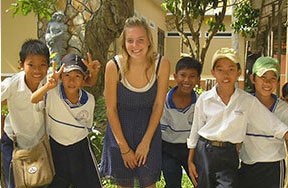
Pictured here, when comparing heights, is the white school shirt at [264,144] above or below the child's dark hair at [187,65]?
below

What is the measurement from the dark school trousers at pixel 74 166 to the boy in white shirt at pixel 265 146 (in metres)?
1.10

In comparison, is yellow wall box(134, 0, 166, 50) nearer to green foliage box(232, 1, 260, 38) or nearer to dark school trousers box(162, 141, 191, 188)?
green foliage box(232, 1, 260, 38)

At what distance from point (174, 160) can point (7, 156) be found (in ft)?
4.33

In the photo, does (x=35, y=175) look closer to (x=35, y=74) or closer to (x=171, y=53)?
(x=35, y=74)

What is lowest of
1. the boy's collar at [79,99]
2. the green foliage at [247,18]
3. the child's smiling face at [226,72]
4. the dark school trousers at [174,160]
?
the dark school trousers at [174,160]

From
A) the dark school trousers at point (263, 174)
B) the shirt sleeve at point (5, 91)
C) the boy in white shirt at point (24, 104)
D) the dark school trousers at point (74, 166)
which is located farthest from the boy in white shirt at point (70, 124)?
the dark school trousers at point (263, 174)

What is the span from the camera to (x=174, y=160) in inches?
146

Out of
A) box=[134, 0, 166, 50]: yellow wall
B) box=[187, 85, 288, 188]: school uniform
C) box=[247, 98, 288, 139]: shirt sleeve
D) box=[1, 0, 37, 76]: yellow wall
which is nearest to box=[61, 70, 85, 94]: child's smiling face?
box=[187, 85, 288, 188]: school uniform

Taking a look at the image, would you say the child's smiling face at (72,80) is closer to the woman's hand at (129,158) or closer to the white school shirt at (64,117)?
the white school shirt at (64,117)

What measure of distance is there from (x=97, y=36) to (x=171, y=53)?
12469 millimetres

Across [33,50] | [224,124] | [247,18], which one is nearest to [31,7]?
[33,50]

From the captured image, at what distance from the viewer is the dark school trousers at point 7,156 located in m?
3.17

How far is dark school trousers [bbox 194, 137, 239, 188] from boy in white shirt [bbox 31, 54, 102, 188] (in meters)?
0.80

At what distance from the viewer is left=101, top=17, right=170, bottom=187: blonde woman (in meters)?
3.15
